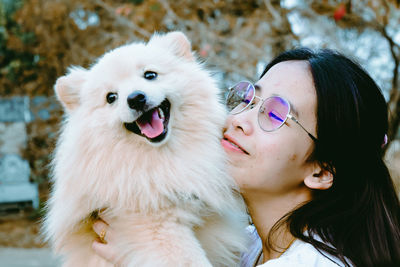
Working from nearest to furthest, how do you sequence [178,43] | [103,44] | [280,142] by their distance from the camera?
1. [280,142]
2. [178,43]
3. [103,44]

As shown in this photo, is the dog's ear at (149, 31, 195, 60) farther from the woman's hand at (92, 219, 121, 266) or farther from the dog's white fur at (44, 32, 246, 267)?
the woman's hand at (92, 219, 121, 266)

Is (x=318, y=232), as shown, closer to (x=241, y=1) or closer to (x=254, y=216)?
(x=254, y=216)

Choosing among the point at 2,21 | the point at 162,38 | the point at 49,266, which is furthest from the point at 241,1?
the point at 2,21

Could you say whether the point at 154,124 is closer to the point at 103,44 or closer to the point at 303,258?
the point at 303,258

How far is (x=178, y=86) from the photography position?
217cm

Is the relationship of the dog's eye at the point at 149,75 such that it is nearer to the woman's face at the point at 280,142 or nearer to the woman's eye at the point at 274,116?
the woman's face at the point at 280,142

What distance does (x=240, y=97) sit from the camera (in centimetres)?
205

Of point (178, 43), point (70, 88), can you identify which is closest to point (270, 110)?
point (178, 43)

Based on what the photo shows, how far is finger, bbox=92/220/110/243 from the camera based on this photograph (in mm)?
1931

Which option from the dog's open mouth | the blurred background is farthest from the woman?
the blurred background

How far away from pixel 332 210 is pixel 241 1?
3805 mm

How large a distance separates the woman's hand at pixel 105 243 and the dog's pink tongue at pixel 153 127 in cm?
53

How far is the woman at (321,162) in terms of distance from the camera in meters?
1.65

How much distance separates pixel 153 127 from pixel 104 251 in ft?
2.26
